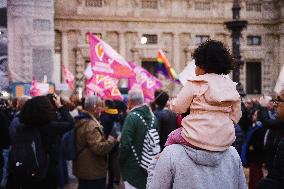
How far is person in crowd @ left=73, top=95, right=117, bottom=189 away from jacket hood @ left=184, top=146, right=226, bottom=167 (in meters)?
3.74

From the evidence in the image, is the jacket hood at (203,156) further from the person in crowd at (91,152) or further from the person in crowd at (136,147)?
the person in crowd at (91,152)

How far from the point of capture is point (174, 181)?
317 cm

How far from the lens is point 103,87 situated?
595 inches

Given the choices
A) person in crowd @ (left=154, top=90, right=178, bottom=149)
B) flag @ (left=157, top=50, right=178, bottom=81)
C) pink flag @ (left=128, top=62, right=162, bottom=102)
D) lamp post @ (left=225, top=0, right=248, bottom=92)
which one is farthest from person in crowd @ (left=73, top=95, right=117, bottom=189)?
flag @ (left=157, top=50, right=178, bottom=81)

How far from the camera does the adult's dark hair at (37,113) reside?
5.73 metres

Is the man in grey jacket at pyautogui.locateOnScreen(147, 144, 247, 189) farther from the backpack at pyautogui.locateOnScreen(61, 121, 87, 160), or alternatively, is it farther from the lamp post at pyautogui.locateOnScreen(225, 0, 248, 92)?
the lamp post at pyautogui.locateOnScreen(225, 0, 248, 92)

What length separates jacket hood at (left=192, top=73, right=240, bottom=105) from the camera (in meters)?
3.18

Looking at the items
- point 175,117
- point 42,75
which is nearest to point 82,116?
point 175,117

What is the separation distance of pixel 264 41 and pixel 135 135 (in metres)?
23.8

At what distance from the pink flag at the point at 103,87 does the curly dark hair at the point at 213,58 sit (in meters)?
11.6

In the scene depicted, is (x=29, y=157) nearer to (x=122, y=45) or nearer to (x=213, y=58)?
(x=213, y=58)

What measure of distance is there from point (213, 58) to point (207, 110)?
1.03ft

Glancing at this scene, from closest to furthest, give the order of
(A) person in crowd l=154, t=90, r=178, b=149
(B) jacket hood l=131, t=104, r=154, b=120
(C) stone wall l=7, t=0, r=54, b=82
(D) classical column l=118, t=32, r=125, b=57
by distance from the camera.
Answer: (B) jacket hood l=131, t=104, r=154, b=120, (A) person in crowd l=154, t=90, r=178, b=149, (C) stone wall l=7, t=0, r=54, b=82, (D) classical column l=118, t=32, r=125, b=57

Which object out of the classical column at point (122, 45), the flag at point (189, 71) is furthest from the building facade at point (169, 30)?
the flag at point (189, 71)
